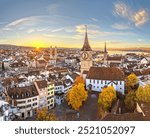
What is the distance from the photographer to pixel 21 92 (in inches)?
180

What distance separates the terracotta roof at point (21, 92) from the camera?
166 inches

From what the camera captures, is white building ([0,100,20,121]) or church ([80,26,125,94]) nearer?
white building ([0,100,20,121])

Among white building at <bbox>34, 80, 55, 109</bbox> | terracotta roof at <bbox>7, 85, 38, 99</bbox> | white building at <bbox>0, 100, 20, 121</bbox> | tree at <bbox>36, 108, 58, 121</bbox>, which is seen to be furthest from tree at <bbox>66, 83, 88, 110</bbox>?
white building at <bbox>0, 100, 20, 121</bbox>

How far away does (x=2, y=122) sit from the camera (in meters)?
3.04

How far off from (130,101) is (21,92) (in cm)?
163

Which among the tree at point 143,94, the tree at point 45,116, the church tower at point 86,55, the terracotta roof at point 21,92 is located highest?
the church tower at point 86,55

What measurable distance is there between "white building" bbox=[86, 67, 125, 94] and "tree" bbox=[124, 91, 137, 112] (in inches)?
11.0

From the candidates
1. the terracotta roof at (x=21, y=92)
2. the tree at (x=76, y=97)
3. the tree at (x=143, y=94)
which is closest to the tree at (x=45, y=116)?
the tree at (x=76, y=97)

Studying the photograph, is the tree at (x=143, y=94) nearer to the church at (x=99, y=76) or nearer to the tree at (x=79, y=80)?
the church at (x=99, y=76)

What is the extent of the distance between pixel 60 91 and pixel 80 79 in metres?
0.55

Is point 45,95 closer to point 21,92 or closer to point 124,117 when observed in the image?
point 21,92

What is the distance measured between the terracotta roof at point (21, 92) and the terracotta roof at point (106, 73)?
0.81 meters

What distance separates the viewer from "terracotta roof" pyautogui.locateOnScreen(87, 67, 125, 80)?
439 cm

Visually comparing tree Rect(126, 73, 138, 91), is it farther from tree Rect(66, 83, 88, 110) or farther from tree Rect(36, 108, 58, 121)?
tree Rect(36, 108, 58, 121)
